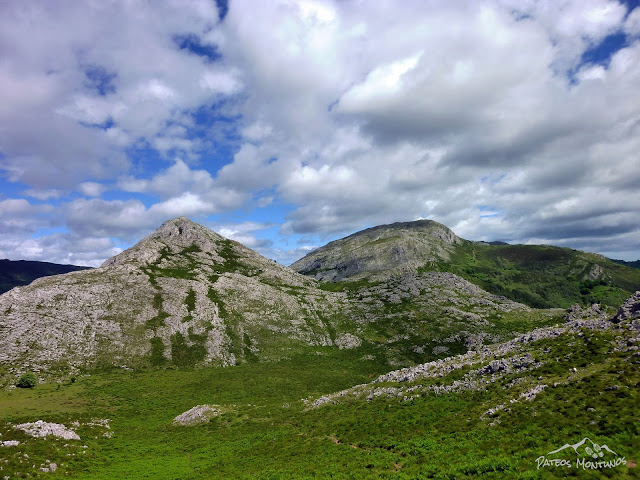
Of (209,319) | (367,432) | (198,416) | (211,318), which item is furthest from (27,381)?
(367,432)

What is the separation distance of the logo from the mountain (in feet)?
327

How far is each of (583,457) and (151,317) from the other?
→ 138m

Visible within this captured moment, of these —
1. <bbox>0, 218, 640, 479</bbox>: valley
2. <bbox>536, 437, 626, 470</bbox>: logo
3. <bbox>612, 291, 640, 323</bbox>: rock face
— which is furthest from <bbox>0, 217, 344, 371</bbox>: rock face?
<bbox>536, 437, 626, 470</bbox>: logo

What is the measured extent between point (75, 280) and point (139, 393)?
80493 millimetres

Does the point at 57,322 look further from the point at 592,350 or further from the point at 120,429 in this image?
the point at 592,350

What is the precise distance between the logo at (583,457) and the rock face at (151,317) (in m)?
109

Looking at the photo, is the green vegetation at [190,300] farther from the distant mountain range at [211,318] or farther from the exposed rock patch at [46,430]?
the exposed rock patch at [46,430]

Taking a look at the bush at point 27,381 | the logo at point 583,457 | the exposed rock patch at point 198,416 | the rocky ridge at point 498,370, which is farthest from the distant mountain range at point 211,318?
the logo at point 583,457

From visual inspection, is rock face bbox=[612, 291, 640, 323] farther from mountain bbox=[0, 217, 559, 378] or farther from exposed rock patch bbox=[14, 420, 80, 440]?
exposed rock patch bbox=[14, 420, 80, 440]

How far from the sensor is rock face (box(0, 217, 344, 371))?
102 metres

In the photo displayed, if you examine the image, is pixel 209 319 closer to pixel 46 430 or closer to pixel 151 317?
pixel 151 317

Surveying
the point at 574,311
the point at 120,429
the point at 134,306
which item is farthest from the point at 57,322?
the point at 574,311

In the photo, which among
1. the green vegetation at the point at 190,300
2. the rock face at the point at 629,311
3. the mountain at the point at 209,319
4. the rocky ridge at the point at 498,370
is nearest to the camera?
the rocky ridge at the point at 498,370

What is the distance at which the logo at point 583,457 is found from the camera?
758 inches
